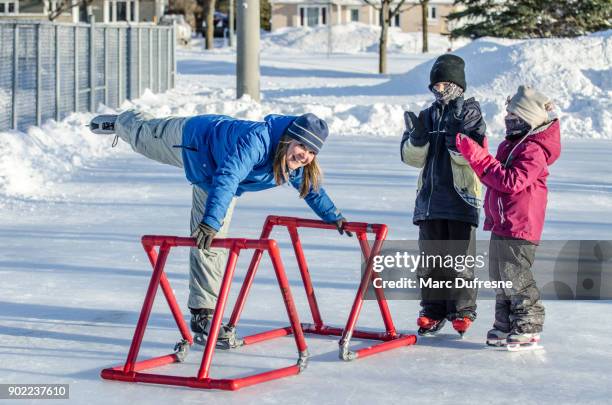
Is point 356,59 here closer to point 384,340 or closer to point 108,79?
point 108,79

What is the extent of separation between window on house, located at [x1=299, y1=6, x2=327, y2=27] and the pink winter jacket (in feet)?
249

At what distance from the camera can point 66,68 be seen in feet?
61.8

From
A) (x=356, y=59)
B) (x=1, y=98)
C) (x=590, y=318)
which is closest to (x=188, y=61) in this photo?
(x=356, y=59)

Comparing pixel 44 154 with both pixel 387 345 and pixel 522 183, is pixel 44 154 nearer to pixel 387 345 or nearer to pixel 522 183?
pixel 387 345

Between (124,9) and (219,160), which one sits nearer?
(219,160)

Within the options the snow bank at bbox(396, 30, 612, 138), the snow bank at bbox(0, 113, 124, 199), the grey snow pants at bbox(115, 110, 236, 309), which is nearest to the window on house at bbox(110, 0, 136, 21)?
the snow bank at bbox(396, 30, 612, 138)

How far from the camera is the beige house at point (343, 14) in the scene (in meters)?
80.2

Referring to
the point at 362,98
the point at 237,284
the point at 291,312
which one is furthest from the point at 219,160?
the point at 362,98

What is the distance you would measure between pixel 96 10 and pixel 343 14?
23759 millimetres

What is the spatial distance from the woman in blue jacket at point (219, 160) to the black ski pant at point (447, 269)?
0.57 metres

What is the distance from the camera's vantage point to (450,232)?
644cm

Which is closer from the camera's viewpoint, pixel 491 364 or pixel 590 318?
pixel 491 364

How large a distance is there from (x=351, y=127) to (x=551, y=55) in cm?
→ 752

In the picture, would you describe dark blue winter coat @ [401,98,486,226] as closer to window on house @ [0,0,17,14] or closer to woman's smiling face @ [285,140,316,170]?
woman's smiling face @ [285,140,316,170]
